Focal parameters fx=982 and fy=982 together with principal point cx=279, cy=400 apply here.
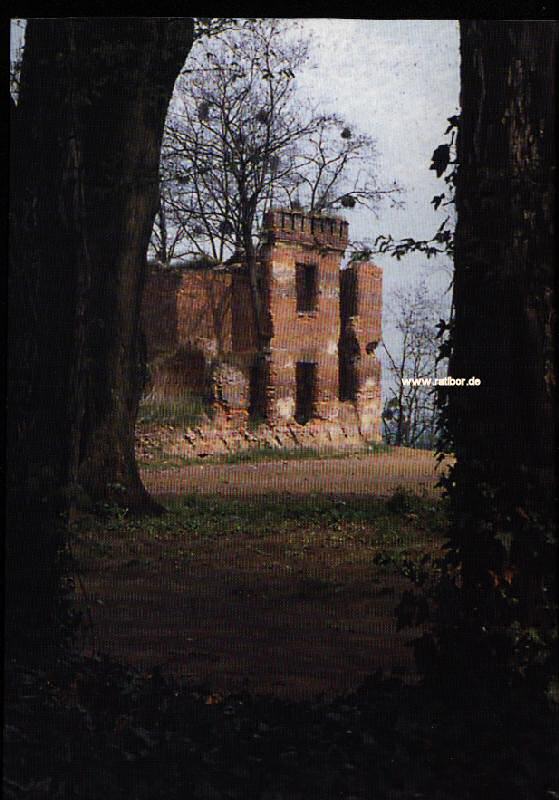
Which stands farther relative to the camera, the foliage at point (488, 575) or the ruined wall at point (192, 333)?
the ruined wall at point (192, 333)

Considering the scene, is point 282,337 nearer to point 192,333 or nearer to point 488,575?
point 192,333

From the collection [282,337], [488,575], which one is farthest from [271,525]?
[488,575]

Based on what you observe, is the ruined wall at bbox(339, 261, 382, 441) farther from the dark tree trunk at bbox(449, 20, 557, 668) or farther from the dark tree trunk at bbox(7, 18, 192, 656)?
the dark tree trunk at bbox(7, 18, 192, 656)

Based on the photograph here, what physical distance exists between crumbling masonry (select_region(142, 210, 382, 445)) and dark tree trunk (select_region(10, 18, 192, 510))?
0.19 metres

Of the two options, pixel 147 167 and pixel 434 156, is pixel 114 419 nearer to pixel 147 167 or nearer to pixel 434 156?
pixel 147 167

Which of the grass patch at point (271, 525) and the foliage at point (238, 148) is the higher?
the foliage at point (238, 148)

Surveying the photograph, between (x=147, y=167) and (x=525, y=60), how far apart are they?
171 cm

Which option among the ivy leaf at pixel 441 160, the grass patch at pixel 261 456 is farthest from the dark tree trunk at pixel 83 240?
the ivy leaf at pixel 441 160

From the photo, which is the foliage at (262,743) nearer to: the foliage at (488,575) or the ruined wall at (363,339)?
the foliage at (488,575)

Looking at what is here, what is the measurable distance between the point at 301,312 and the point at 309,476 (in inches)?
30.3

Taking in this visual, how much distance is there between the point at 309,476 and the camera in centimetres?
448

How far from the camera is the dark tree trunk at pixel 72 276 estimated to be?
14.8 ft

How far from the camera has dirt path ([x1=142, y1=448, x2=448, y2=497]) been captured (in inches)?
171

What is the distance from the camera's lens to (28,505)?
460 cm
